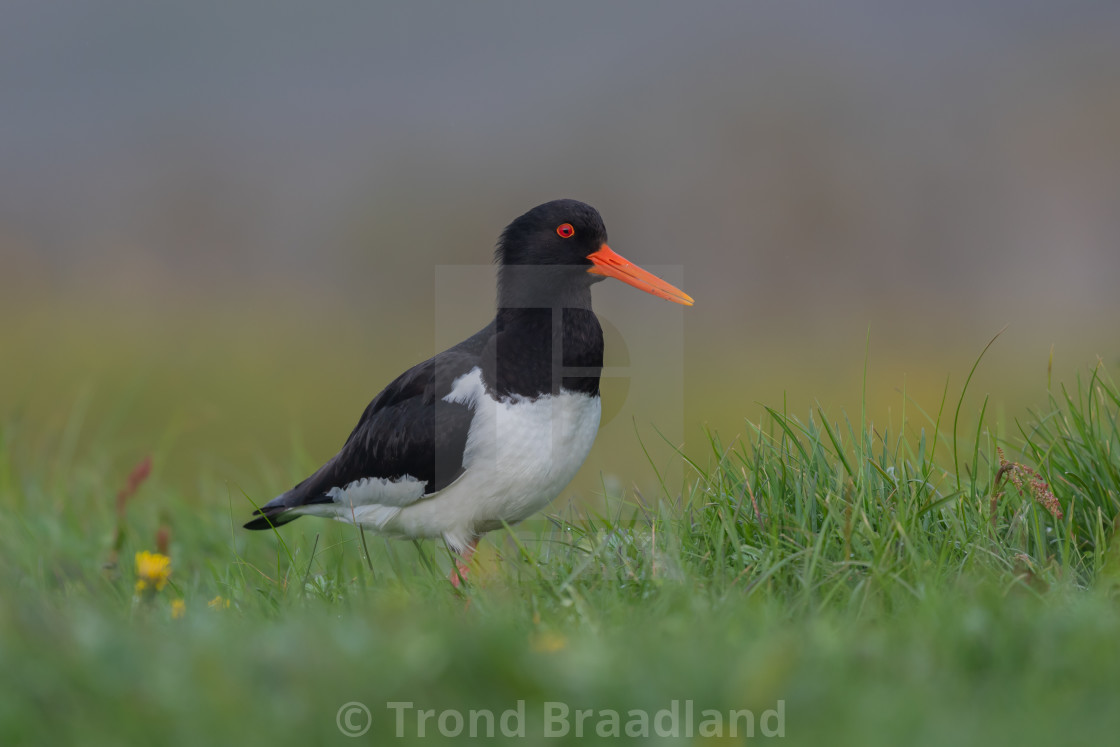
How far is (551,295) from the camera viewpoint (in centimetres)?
507

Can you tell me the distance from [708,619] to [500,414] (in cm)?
181

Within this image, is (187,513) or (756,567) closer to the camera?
(756,567)

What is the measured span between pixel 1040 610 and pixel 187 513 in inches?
196

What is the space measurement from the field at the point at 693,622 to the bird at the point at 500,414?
0.29 meters

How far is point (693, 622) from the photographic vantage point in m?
2.99

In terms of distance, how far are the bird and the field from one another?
0.29 m

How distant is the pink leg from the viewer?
404 centimetres

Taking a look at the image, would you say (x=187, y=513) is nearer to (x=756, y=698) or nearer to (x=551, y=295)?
(x=551, y=295)

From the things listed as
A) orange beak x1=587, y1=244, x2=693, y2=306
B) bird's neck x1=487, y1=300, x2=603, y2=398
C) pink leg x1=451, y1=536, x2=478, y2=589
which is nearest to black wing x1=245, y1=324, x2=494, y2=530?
bird's neck x1=487, y1=300, x2=603, y2=398

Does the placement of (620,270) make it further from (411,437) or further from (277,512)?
(277,512)

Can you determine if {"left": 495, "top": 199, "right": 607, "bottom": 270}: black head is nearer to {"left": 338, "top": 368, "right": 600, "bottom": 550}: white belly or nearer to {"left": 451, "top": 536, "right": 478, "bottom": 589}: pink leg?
{"left": 338, "top": 368, "right": 600, "bottom": 550}: white belly

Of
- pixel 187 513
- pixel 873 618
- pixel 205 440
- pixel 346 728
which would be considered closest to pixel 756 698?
pixel 346 728

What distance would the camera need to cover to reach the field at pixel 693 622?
2318mm

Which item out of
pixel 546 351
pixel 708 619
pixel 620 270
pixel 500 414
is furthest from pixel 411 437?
pixel 708 619
